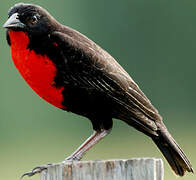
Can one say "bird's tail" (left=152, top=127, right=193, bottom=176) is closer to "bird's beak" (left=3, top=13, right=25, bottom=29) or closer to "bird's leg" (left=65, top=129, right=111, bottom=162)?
"bird's leg" (left=65, top=129, right=111, bottom=162)

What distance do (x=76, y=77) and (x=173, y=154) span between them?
1.10 metres

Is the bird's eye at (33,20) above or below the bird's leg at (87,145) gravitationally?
above

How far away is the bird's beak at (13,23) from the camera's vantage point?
7.46 m

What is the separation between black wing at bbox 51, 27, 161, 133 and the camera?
7570mm

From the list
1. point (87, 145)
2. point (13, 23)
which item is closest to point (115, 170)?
point (87, 145)

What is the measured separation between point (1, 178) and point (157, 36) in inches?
626

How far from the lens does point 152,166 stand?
6.12 m

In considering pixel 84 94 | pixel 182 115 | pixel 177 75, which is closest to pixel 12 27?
pixel 84 94

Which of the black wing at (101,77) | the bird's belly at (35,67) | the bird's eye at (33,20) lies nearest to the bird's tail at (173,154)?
the black wing at (101,77)

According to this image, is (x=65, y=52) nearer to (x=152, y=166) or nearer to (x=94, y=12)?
(x=152, y=166)

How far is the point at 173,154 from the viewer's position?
25.1ft

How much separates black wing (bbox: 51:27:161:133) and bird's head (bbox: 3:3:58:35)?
0.40ft

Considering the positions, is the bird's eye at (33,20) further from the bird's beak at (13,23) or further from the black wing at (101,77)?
the black wing at (101,77)

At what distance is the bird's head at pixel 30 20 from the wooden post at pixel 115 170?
178cm
